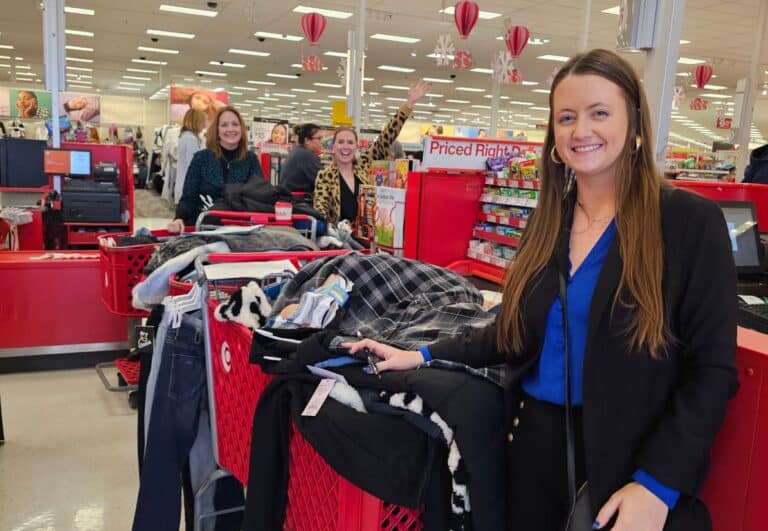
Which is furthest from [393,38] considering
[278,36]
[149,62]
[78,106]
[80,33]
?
[149,62]

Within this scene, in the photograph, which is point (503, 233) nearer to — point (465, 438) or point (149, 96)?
point (465, 438)

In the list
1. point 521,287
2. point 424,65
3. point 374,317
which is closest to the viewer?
point 521,287

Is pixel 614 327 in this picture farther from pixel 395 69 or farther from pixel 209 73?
pixel 209 73

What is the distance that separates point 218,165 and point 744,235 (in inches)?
112

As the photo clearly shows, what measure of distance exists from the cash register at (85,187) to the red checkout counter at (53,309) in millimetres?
1684

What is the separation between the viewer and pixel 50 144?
6.18m

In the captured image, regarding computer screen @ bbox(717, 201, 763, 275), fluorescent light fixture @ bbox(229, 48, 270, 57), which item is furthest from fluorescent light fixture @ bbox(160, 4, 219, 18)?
computer screen @ bbox(717, 201, 763, 275)

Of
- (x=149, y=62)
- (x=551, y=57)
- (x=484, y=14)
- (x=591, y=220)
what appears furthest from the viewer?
(x=149, y=62)

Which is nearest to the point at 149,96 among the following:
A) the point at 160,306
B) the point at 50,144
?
the point at 50,144

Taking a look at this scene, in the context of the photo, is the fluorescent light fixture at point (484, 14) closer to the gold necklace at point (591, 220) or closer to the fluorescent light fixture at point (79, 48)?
the fluorescent light fixture at point (79, 48)

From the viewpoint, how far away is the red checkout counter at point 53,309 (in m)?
4.32

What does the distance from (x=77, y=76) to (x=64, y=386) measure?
2331 cm

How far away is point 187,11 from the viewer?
12.5 m

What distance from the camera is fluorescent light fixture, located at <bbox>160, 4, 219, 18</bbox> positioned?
12.3 metres
